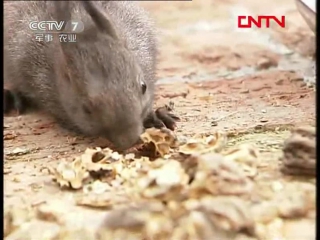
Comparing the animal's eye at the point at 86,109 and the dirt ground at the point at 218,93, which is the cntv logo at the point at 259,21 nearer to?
the dirt ground at the point at 218,93

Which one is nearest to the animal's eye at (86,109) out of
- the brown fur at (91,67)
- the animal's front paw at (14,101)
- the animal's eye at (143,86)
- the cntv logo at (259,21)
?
the brown fur at (91,67)

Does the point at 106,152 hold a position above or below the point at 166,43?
below

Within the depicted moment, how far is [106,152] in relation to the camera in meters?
1.39

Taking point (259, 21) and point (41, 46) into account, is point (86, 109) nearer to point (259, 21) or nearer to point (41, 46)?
point (41, 46)

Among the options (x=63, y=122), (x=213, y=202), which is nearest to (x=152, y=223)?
(x=213, y=202)

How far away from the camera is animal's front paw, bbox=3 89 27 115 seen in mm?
1690

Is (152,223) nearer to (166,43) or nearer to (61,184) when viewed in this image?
(61,184)

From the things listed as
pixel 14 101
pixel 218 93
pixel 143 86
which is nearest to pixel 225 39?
pixel 218 93

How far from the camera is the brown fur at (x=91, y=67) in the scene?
140cm

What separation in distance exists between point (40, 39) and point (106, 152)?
0.38m

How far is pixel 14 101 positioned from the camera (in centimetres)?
173

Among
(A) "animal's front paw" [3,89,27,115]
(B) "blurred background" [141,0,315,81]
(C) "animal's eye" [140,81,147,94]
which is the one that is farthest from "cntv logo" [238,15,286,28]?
(A) "animal's front paw" [3,89,27,115]

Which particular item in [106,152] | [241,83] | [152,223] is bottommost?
[152,223]

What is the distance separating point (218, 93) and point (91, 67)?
1.21 feet
